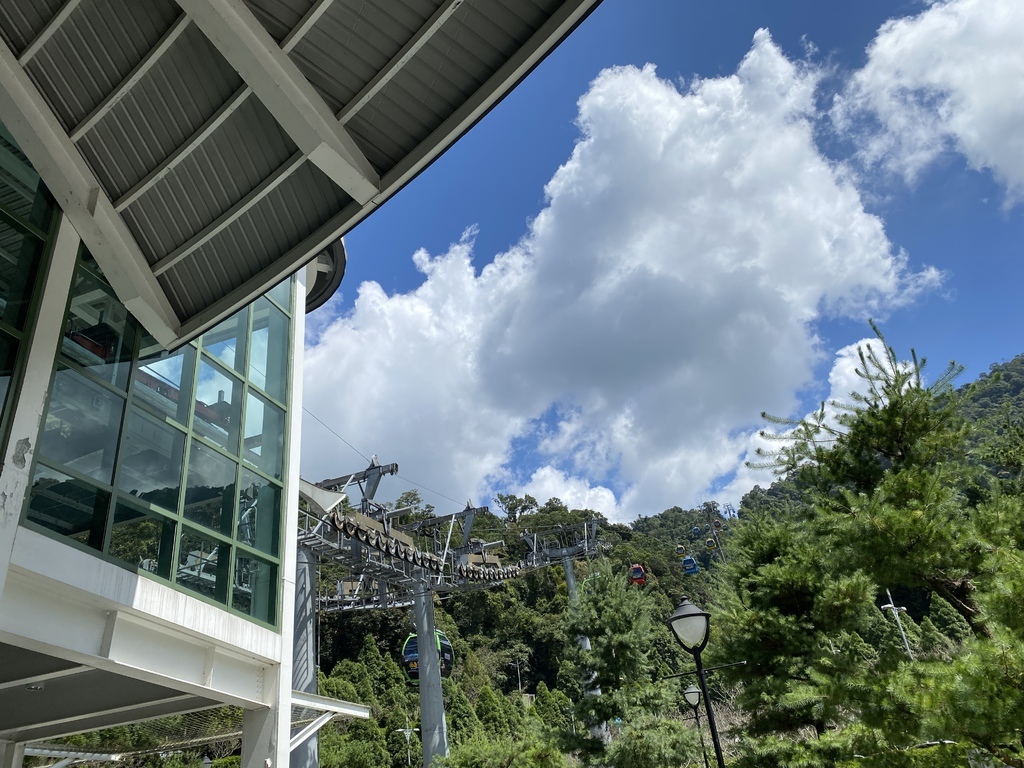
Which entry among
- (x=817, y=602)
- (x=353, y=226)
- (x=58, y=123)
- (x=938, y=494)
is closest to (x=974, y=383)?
(x=938, y=494)

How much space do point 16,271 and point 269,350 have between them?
4970mm

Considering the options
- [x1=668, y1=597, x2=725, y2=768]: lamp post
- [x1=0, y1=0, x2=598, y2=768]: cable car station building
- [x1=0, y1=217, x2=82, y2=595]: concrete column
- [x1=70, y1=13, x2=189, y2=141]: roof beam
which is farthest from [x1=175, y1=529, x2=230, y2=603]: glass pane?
[x1=668, y1=597, x2=725, y2=768]: lamp post

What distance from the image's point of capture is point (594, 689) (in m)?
18.8

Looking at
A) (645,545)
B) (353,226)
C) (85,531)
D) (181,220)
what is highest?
(645,545)

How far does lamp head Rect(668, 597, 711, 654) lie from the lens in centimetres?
865

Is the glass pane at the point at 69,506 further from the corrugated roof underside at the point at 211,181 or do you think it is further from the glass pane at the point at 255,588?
the corrugated roof underside at the point at 211,181

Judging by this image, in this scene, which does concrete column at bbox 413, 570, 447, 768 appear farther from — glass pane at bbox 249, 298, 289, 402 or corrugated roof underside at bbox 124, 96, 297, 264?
corrugated roof underside at bbox 124, 96, 297, 264

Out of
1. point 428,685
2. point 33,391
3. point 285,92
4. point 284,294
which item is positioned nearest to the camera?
point 285,92

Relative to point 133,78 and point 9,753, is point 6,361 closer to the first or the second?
point 133,78

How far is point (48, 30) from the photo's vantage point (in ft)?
23.3

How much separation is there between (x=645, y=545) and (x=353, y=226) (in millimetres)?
92172

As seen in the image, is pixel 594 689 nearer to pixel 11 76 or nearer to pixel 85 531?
pixel 85 531

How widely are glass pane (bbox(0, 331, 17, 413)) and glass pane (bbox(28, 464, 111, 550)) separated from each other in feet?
2.87

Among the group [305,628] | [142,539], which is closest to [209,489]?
[142,539]
